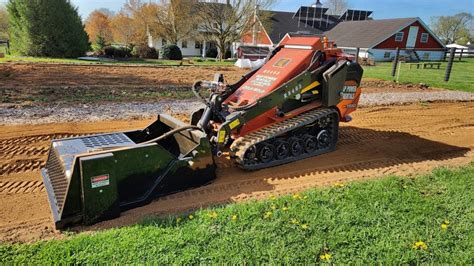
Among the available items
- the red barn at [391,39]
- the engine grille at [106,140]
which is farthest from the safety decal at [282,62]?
the red barn at [391,39]

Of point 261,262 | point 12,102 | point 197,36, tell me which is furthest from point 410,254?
point 197,36

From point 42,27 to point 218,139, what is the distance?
24990mm

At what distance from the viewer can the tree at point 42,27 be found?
25.2m

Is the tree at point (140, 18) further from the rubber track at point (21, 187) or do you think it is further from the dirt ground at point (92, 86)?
the rubber track at point (21, 187)

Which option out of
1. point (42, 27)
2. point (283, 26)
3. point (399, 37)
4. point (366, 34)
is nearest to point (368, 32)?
point (366, 34)

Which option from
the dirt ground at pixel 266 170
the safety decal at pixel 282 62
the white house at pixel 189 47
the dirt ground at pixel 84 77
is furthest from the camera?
the white house at pixel 189 47

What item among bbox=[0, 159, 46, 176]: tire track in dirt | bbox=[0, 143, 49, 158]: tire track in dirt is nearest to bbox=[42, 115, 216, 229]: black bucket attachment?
bbox=[0, 159, 46, 176]: tire track in dirt

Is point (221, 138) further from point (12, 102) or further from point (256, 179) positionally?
point (12, 102)

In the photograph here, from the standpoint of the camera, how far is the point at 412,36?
41.6 metres

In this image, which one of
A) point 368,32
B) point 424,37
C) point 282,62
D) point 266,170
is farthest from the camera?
point 424,37

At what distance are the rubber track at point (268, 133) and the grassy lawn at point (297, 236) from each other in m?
1.17

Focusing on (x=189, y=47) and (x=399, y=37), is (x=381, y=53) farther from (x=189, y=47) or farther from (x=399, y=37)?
(x=189, y=47)

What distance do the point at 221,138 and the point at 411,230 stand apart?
2.81 meters

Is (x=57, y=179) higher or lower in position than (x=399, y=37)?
lower
